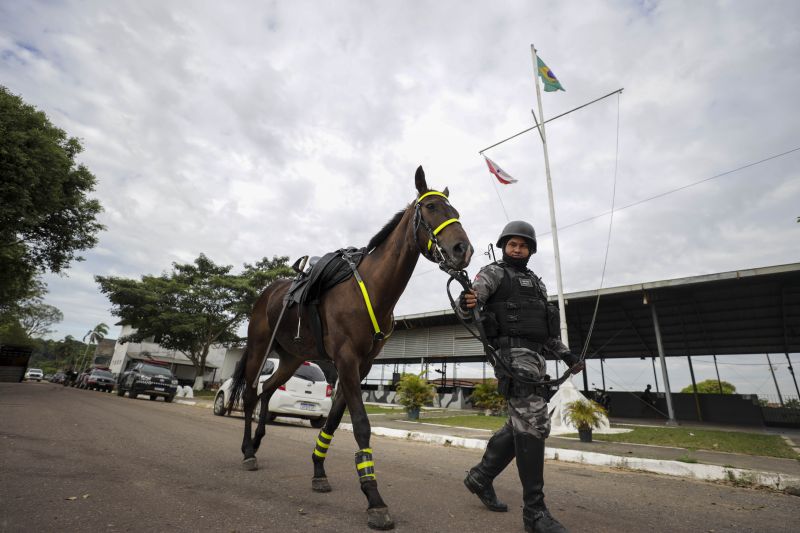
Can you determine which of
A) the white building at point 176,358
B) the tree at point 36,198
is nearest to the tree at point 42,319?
the white building at point 176,358

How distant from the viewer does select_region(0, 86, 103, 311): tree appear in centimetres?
1289

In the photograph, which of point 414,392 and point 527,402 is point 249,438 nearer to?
point 527,402

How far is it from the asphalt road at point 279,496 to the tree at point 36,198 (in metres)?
11.9

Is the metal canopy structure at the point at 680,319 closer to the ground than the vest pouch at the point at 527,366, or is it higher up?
higher up

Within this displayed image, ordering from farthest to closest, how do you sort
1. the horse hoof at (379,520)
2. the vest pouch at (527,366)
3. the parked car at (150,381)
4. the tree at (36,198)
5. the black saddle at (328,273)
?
the parked car at (150,381)
the tree at (36,198)
the black saddle at (328,273)
the vest pouch at (527,366)
the horse hoof at (379,520)

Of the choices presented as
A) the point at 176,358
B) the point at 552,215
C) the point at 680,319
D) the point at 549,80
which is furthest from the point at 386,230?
the point at 176,358

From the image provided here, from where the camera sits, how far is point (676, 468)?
213 inches

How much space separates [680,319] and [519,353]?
21.2 metres

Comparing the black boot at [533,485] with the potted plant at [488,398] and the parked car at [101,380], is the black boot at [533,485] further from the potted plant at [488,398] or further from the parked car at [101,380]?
the parked car at [101,380]

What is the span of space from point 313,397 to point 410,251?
332 inches

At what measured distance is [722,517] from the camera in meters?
3.17

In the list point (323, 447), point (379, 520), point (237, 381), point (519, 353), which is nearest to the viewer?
point (379, 520)

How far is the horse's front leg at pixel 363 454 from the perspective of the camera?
93.9 inches

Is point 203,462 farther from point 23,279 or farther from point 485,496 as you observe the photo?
point 23,279
